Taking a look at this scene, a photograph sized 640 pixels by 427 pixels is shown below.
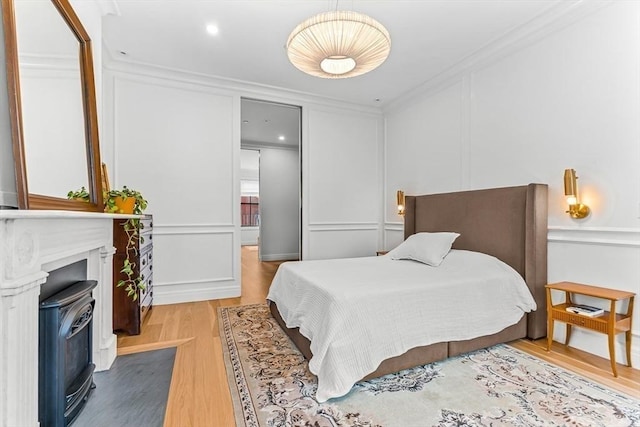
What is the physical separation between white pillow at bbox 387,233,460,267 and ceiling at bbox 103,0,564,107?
77.5 inches

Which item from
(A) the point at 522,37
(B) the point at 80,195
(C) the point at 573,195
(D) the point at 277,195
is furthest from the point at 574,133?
(D) the point at 277,195

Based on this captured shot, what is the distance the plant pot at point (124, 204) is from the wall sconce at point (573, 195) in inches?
139

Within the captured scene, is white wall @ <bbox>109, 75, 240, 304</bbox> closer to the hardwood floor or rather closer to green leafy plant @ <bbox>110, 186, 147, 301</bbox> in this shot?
the hardwood floor

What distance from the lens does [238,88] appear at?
13.4 ft

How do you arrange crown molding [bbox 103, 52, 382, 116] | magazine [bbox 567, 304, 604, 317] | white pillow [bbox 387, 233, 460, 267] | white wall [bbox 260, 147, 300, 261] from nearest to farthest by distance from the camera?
magazine [bbox 567, 304, 604, 317], white pillow [bbox 387, 233, 460, 267], crown molding [bbox 103, 52, 382, 116], white wall [bbox 260, 147, 300, 261]

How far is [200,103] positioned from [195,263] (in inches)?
80.9

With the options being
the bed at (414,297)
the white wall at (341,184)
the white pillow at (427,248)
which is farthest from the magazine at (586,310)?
the white wall at (341,184)

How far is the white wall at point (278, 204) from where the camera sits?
23.4 ft

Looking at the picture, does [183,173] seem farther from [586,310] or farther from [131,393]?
[586,310]

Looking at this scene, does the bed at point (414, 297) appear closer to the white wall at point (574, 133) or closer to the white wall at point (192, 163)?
the white wall at point (574, 133)

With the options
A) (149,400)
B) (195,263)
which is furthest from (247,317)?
(149,400)

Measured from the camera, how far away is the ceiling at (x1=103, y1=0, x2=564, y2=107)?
255 cm

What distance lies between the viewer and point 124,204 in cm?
248

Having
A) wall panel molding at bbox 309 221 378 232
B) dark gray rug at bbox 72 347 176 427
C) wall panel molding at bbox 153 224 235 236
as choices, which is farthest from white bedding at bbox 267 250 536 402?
wall panel molding at bbox 309 221 378 232
